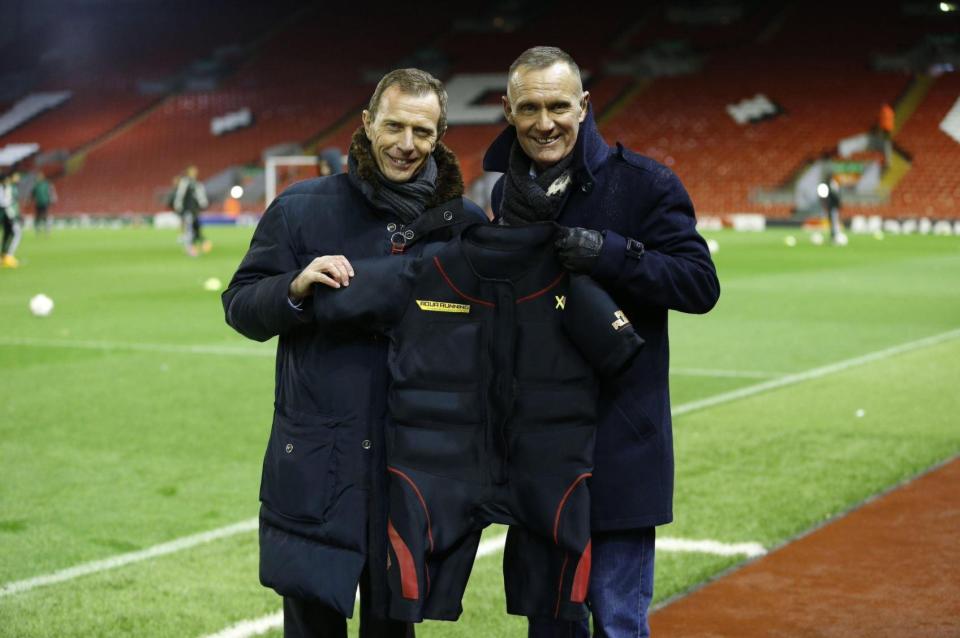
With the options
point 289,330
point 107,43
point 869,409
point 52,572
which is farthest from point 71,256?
point 107,43

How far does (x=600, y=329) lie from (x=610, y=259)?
179 millimetres

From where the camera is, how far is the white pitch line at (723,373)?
11.5m

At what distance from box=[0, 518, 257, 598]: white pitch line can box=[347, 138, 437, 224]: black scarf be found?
2.92m

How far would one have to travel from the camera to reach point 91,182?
5384 cm

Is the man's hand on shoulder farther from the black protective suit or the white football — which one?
the white football

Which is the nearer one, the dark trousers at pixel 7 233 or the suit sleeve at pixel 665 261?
the suit sleeve at pixel 665 261

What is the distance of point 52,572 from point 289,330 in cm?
281

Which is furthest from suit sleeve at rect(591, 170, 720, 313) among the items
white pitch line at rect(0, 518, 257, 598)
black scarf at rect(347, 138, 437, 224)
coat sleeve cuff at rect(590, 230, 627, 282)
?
white pitch line at rect(0, 518, 257, 598)

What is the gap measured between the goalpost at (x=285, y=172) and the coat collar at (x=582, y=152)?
43062 millimetres

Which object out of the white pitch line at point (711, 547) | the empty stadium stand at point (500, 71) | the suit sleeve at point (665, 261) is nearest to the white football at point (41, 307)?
the white pitch line at point (711, 547)

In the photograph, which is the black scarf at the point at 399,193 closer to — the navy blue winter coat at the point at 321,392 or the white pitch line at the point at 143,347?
the navy blue winter coat at the point at 321,392

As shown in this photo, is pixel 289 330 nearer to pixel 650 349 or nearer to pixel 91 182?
pixel 650 349

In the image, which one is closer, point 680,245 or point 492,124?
point 680,245

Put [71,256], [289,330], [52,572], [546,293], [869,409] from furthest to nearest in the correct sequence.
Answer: [71,256], [869,409], [52,572], [289,330], [546,293]
